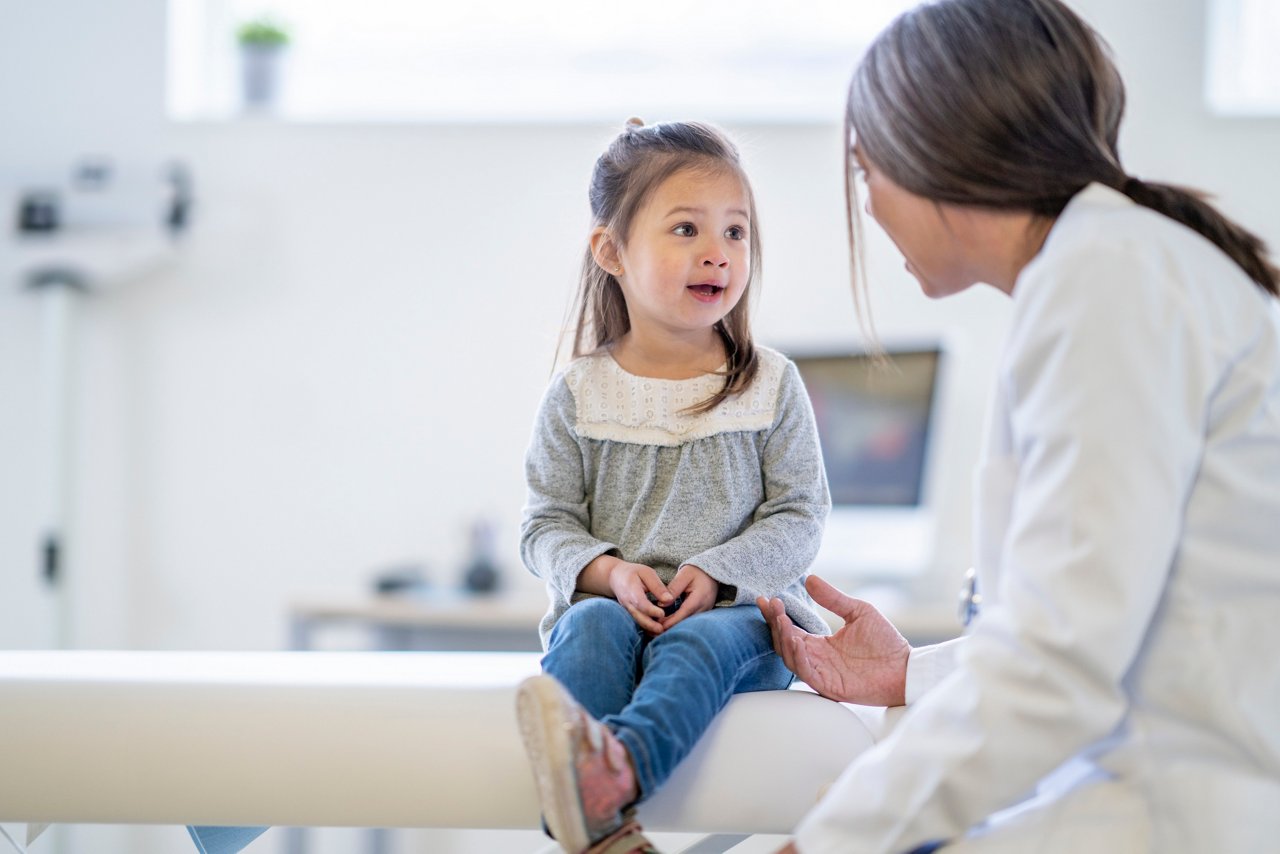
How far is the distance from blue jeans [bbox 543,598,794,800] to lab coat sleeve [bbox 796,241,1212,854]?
13 cm

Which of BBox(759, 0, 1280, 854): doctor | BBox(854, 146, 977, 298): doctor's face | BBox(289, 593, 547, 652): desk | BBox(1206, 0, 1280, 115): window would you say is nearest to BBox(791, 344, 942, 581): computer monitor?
BBox(289, 593, 547, 652): desk

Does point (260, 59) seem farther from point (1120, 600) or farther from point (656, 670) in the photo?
point (1120, 600)

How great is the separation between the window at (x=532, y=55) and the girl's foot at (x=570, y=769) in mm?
2350

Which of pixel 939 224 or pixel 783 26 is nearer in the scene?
pixel 939 224

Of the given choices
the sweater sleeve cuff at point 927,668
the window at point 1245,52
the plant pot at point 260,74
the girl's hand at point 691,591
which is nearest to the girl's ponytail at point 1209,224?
the sweater sleeve cuff at point 927,668

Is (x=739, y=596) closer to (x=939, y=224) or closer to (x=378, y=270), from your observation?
(x=939, y=224)

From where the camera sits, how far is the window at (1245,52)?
2869mm

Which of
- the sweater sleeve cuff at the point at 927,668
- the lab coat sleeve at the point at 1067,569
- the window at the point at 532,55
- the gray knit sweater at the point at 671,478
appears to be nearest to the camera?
the lab coat sleeve at the point at 1067,569

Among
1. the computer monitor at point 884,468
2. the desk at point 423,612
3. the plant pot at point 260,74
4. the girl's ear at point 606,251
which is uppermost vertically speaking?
the plant pot at point 260,74

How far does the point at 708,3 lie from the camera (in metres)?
3.03

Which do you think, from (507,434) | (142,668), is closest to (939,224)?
(142,668)

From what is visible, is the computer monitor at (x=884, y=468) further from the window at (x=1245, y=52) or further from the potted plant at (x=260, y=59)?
the potted plant at (x=260, y=59)

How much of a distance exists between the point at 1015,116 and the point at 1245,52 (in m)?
→ 2.44

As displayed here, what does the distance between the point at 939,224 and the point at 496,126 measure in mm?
2113
